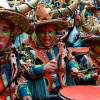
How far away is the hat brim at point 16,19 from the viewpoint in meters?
1.72

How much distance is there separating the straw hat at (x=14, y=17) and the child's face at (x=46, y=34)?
1.89ft

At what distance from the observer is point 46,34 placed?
2650mm

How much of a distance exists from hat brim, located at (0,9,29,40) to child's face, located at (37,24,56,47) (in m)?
0.58

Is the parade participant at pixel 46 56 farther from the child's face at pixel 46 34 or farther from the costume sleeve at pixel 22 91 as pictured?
the costume sleeve at pixel 22 91

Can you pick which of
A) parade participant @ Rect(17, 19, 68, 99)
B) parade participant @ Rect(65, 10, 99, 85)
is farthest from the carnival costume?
parade participant @ Rect(65, 10, 99, 85)

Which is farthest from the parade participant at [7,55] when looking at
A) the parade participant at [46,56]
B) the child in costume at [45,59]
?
the parade participant at [46,56]

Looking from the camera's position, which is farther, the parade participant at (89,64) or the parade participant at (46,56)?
the parade participant at (89,64)

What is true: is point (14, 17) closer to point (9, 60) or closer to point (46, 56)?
point (9, 60)

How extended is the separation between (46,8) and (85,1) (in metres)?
6.24

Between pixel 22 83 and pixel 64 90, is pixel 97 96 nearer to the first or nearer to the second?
pixel 64 90

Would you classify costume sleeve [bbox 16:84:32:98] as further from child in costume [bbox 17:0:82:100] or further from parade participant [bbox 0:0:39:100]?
child in costume [bbox 17:0:82:100]

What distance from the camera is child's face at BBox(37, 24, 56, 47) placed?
266 cm

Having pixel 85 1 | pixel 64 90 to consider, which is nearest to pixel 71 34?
pixel 85 1

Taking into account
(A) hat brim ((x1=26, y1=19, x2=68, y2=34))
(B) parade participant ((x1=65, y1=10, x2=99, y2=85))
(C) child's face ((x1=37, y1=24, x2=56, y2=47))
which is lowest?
(B) parade participant ((x1=65, y1=10, x2=99, y2=85))
